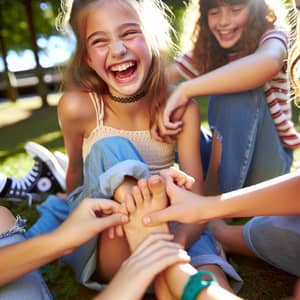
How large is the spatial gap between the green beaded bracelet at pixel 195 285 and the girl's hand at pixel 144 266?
3.2 inches

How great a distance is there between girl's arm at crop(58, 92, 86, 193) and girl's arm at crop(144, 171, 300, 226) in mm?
636

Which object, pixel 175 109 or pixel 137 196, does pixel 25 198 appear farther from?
pixel 137 196

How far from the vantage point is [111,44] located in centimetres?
165

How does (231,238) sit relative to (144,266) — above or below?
below

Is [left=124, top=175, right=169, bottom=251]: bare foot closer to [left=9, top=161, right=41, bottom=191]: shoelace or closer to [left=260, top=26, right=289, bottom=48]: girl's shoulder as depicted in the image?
[left=260, top=26, right=289, bottom=48]: girl's shoulder

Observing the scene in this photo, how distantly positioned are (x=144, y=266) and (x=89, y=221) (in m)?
0.19

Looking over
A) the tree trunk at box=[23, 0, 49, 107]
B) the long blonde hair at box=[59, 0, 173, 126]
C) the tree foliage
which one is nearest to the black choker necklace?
the long blonde hair at box=[59, 0, 173, 126]

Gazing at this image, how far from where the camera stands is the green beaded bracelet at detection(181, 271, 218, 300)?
3.54ft

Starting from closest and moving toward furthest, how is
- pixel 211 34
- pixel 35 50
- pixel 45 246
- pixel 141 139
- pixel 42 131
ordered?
pixel 45 246, pixel 141 139, pixel 211 34, pixel 42 131, pixel 35 50

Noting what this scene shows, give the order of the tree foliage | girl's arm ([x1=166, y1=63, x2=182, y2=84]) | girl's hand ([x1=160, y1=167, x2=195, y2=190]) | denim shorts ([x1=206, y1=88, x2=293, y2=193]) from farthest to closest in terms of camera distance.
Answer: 1. the tree foliage
2. girl's arm ([x1=166, y1=63, x2=182, y2=84])
3. denim shorts ([x1=206, y1=88, x2=293, y2=193])
4. girl's hand ([x1=160, y1=167, x2=195, y2=190])

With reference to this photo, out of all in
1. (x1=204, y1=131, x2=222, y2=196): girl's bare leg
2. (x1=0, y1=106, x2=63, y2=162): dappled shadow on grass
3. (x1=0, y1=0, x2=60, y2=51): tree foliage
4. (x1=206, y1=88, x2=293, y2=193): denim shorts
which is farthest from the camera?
(x1=0, y1=0, x2=60, y2=51): tree foliage

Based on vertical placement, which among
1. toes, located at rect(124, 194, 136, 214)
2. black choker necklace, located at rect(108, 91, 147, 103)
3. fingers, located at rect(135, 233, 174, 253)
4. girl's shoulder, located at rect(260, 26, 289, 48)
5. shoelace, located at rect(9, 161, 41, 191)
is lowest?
shoelace, located at rect(9, 161, 41, 191)

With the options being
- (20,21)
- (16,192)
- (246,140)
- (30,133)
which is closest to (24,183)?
(16,192)

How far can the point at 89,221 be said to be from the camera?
1255mm
